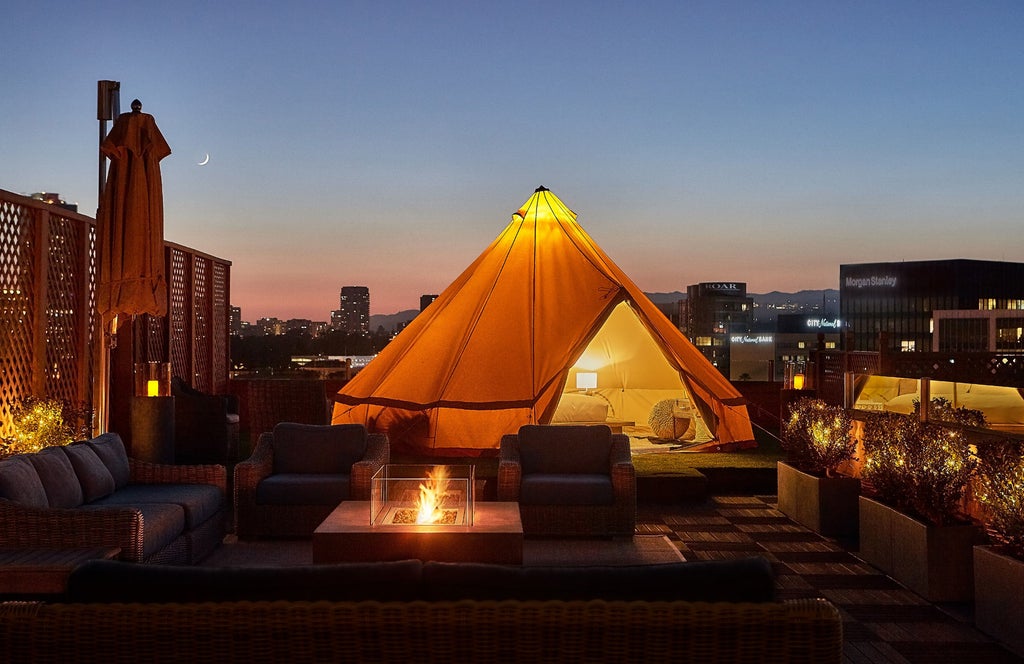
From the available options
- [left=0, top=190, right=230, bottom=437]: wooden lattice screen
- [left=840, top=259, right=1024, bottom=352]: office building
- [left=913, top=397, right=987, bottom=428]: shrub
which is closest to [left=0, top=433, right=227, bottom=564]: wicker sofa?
[left=0, top=190, right=230, bottom=437]: wooden lattice screen

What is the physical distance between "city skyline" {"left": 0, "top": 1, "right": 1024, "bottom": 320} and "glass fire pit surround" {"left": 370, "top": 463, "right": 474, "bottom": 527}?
3.76 meters

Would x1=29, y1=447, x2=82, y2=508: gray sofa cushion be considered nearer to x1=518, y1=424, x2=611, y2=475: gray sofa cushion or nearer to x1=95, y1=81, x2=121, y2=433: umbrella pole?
x1=95, y1=81, x2=121, y2=433: umbrella pole

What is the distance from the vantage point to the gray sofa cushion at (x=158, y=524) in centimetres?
388

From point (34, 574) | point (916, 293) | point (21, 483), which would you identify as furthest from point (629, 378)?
point (916, 293)

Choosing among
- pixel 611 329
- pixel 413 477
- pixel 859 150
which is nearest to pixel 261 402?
pixel 413 477

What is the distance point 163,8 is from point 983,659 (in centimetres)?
791

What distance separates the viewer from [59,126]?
8.88 m

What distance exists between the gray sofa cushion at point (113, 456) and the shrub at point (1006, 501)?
179 inches

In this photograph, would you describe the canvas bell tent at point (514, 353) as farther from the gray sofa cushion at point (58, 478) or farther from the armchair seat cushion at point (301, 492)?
the gray sofa cushion at point (58, 478)

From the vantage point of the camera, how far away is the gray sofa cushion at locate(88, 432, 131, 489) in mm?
4695

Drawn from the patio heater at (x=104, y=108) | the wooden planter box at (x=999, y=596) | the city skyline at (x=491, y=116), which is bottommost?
the wooden planter box at (x=999, y=596)

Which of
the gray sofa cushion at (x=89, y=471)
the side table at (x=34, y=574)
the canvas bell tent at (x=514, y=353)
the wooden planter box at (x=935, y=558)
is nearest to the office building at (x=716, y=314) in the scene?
the canvas bell tent at (x=514, y=353)

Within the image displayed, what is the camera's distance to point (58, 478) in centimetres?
412

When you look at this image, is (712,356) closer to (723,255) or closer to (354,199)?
(723,255)
